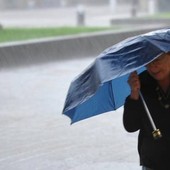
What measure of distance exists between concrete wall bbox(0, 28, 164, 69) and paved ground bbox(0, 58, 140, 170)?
7.88ft

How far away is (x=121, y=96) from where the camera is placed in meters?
4.02

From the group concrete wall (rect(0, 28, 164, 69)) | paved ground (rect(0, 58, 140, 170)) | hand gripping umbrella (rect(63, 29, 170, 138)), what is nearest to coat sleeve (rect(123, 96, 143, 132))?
hand gripping umbrella (rect(63, 29, 170, 138))

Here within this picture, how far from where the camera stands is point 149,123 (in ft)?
12.0

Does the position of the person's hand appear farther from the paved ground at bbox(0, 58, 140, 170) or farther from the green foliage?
the green foliage

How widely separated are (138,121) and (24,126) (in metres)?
4.33

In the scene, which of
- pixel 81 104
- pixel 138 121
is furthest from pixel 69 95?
pixel 138 121

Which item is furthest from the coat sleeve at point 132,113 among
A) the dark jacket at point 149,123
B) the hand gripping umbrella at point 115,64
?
the hand gripping umbrella at point 115,64

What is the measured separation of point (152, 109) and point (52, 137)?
3780 millimetres

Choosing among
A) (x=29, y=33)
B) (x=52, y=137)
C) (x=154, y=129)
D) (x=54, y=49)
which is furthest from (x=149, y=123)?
(x=29, y=33)

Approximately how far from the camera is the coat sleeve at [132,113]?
3.68 meters

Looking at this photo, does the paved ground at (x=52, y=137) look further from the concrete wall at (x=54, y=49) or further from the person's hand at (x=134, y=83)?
the person's hand at (x=134, y=83)

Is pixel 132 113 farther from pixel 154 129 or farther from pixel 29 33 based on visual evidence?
pixel 29 33

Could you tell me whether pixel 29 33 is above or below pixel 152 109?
below

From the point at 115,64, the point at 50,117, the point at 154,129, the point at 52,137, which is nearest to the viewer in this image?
the point at 115,64
